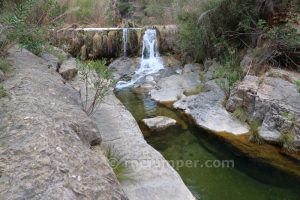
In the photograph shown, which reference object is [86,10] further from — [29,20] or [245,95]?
[245,95]

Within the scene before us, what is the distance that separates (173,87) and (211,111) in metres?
2.63

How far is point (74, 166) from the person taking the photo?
3.23 metres

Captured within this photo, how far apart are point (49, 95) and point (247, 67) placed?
578 centimetres

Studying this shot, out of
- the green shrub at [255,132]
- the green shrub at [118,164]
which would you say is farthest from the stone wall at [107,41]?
the green shrub at [118,164]

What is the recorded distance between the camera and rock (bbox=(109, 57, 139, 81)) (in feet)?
43.5

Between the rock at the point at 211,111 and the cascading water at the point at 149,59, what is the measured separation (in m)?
3.84

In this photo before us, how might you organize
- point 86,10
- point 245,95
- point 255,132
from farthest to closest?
1. point 86,10
2. point 245,95
3. point 255,132

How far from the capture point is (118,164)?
16.0ft

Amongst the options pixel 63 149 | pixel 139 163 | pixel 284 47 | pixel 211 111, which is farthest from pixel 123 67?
pixel 63 149

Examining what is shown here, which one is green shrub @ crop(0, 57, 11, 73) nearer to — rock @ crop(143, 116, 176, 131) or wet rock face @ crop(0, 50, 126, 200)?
wet rock face @ crop(0, 50, 126, 200)

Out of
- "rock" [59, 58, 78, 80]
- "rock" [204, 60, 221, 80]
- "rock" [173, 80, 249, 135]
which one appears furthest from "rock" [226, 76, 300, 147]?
"rock" [59, 58, 78, 80]

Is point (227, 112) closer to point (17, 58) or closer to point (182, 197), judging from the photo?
point (182, 197)

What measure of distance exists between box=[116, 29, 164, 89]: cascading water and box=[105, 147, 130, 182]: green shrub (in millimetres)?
7609

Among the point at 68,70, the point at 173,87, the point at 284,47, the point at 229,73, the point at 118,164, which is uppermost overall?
the point at 284,47
